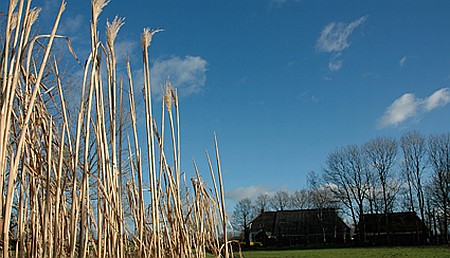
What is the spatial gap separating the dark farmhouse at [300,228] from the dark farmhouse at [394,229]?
181 inches

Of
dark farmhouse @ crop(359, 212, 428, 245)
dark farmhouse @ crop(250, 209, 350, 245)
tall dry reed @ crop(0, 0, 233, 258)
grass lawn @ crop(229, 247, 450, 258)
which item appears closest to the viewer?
tall dry reed @ crop(0, 0, 233, 258)

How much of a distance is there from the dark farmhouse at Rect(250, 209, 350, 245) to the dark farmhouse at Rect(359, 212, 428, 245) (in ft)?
15.1

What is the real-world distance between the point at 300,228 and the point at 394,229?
10706mm

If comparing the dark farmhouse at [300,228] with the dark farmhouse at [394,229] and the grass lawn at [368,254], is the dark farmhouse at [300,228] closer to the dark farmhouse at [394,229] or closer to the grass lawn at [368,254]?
the dark farmhouse at [394,229]

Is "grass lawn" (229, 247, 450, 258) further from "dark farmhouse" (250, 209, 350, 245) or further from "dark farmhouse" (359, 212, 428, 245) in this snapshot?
"dark farmhouse" (250, 209, 350, 245)

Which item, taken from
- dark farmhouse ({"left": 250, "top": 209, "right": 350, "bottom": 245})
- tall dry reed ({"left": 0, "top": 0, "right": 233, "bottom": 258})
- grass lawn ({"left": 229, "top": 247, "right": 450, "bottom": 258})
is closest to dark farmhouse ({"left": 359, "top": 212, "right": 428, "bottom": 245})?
dark farmhouse ({"left": 250, "top": 209, "right": 350, "bottom": 245})

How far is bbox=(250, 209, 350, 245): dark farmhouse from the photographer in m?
38.5

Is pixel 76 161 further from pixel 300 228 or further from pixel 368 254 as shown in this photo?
pixel 300 228

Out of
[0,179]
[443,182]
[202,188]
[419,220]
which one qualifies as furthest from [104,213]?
[419,220]

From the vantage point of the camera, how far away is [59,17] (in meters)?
1.09

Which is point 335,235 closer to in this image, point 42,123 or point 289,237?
point 289,237

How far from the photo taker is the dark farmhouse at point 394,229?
31.8 m

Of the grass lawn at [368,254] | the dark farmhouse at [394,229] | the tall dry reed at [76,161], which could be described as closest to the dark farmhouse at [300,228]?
the dark farmhouse at [394,229]

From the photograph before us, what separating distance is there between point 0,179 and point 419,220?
34255 millimetres
